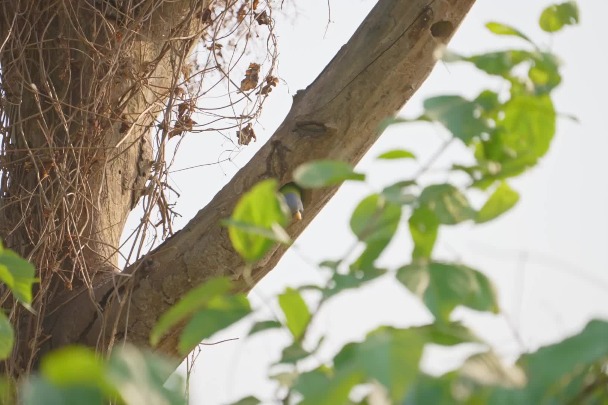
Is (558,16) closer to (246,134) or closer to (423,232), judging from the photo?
(423,232)

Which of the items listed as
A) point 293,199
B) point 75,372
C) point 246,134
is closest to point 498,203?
point 75,372

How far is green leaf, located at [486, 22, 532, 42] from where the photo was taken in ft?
1.49

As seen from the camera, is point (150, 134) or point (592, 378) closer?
point (592, 378)

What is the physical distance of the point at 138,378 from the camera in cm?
28

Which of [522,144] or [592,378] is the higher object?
[522,144]

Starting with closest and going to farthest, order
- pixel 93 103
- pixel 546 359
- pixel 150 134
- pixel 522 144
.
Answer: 1. pixel 546 359
2. pixel 522 144
3. pixel 93 103
4. pixel 150 134

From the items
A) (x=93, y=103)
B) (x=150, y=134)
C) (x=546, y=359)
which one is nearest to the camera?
(x=546, y=359)

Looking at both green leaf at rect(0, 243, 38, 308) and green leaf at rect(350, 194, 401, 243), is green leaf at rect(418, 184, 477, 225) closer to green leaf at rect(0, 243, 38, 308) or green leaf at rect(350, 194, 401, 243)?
green leaf at rect(350, 194, 401, 243)

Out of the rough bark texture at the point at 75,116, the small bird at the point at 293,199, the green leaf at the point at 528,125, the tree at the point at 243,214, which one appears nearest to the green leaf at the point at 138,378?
the tree at the point at 243,214

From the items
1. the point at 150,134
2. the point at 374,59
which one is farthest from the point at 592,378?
the point at 150,134

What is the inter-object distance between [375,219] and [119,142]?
122 centimetres

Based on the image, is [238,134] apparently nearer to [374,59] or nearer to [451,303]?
[374,59]

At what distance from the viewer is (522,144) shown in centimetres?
43

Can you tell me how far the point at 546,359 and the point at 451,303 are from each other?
71 millimetres
